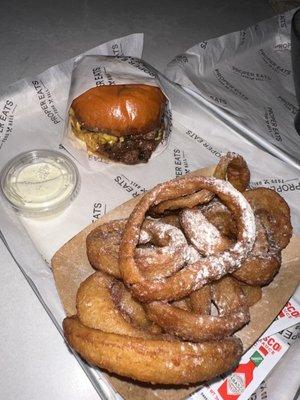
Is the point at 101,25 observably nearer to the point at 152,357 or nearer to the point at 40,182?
the point at 40,182

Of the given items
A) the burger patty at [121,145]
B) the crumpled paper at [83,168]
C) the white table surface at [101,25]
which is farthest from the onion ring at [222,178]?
the white table surface at [101,25]

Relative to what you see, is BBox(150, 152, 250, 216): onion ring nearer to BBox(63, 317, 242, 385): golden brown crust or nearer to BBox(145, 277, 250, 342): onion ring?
BBox(145, 277, 250, 342): onion ring

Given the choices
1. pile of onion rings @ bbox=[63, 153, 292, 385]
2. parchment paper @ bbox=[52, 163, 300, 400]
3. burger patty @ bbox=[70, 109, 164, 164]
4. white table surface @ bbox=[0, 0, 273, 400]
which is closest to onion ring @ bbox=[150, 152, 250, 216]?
pile of onion rings @ bbox=[63, 153, 292, 385]

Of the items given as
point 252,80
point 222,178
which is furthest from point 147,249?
point 252,80

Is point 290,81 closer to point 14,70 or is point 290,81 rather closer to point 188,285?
point 14,70

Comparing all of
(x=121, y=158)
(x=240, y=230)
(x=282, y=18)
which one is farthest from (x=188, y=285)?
(x=282, y=18)

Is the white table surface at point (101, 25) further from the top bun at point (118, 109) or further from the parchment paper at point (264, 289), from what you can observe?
the top bun at point (118, 109)

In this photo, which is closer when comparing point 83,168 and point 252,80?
point 83,168
